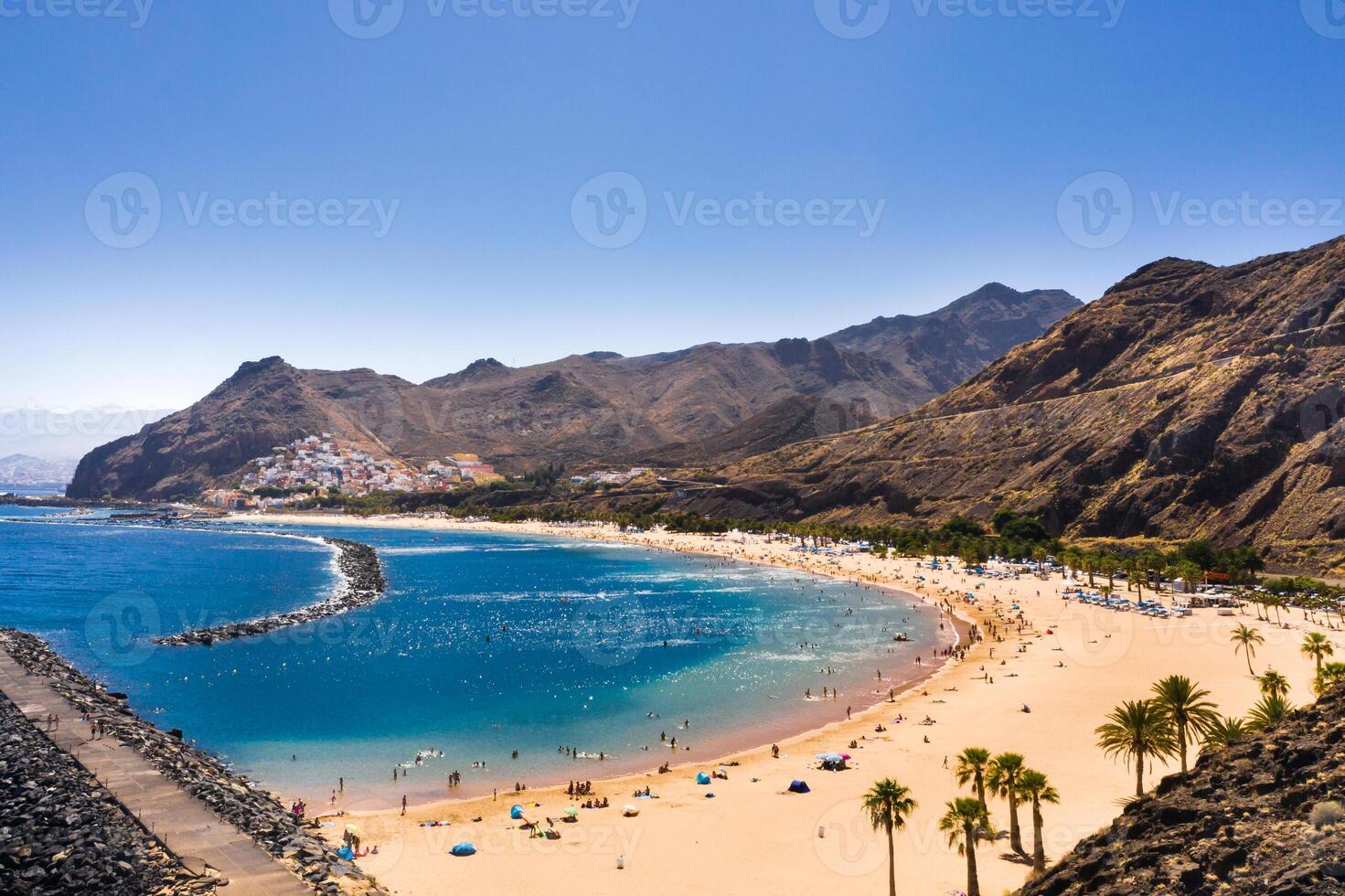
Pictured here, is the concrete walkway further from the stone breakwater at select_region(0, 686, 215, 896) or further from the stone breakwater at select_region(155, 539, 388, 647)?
the stone breakwater at select_region(155, 539, 388, 647)

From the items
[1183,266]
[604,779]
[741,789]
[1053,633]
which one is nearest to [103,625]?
[604,779]

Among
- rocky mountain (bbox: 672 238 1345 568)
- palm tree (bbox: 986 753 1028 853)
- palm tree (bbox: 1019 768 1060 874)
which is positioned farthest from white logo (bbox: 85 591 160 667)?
rocky mountain (bbox: 672 238 1345 568)

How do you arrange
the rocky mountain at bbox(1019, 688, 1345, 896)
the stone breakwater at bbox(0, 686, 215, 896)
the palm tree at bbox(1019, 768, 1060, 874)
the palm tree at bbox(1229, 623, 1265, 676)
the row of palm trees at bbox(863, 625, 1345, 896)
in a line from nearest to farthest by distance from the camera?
the rocky mountain at bbox(1019, 688, 1345, 896) → the stone breakwater at bbox(0, 686, 215, 896) → the row of palm trees at bbox(863, 625, 1345, 896) → the palm tree at bbox(1019, 768, 1060, 874) → the palm tree at bbox(1229, 623, 1265, 676)

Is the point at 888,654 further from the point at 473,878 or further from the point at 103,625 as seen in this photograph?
the point at 103,625

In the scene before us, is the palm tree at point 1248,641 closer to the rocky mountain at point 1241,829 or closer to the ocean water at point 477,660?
the ocean water at point 477,660

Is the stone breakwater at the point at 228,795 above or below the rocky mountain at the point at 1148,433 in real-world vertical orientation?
below

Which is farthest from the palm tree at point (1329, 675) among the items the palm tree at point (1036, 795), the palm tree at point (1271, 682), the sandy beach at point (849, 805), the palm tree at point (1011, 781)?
the palm tree at point (1011, 781)

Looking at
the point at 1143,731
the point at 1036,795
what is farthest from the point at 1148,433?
the point at 1036,795
